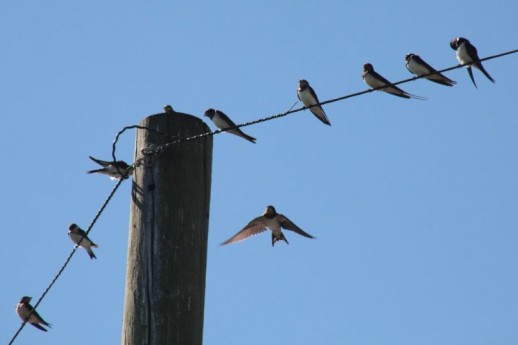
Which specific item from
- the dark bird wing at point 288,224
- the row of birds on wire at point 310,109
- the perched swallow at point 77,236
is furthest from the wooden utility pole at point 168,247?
the perched swallow at point 77,236

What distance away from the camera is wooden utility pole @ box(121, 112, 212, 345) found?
3.98m

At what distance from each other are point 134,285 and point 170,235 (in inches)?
9.7

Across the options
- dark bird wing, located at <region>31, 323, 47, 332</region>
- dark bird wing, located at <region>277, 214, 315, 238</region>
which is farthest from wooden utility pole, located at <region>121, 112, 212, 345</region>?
dark bird wing, located at <region>277, 214, 315, 238</region>

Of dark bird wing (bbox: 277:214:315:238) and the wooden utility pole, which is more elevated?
dark bird wing (bbox: 277:214:315:238)

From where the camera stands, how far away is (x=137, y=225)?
4168 mm

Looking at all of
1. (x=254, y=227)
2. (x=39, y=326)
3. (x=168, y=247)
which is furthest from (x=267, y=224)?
(x=168, y=247)

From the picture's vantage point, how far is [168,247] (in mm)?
4051

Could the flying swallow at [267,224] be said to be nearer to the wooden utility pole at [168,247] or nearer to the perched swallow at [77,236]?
the perched swallow at [77,236]

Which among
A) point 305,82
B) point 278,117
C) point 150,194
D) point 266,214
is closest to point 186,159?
point 150,194

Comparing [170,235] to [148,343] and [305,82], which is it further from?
[305,82]

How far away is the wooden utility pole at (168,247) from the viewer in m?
3.98

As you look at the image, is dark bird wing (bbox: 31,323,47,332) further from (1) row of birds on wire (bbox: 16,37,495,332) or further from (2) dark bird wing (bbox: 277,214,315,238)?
(2) dark bird wing (bbox: 277,214,315,238)

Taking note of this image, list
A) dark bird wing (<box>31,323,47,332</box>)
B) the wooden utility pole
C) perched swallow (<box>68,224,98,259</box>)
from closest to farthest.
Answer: the wooden utility pole, dark bird wing (<box>31,323,47,332</box>), perched swallow (<box>68,224,98,259</box>)

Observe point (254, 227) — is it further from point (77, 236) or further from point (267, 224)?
point (77, 236)
